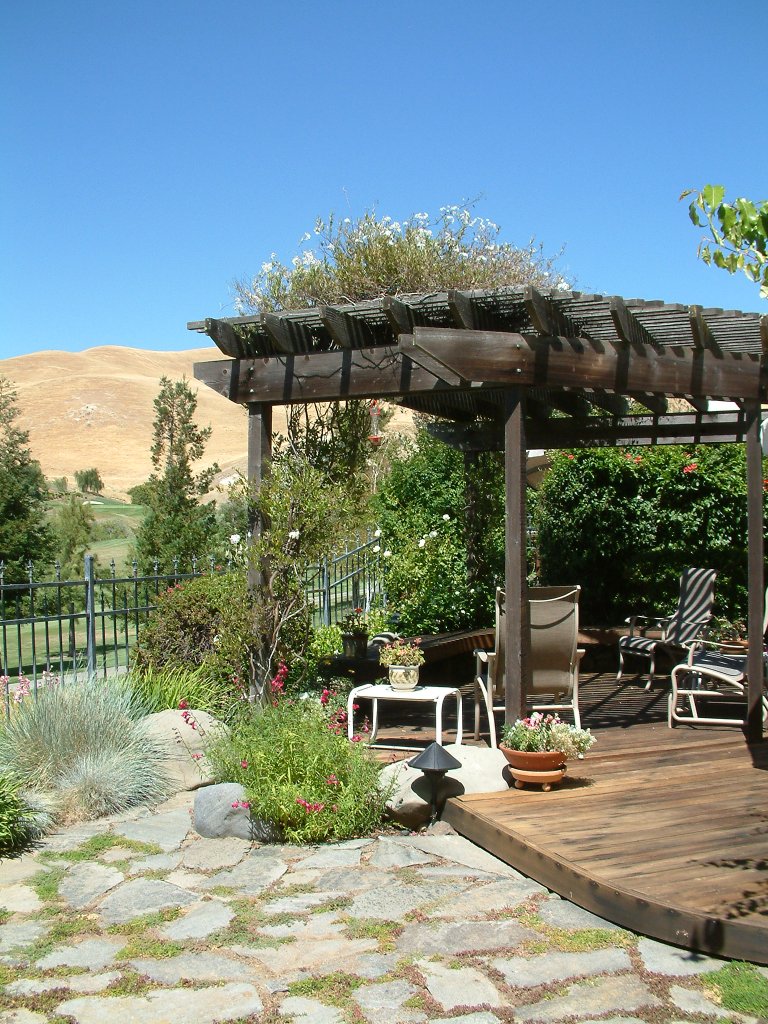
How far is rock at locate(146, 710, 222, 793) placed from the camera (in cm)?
582

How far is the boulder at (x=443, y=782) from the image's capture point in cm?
489

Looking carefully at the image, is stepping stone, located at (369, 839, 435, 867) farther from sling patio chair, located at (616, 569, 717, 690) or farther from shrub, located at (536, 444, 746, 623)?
shrub, located at (536, 444, 746, 623)

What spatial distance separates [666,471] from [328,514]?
518 centimetres

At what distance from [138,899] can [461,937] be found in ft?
4.73

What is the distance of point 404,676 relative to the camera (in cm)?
583

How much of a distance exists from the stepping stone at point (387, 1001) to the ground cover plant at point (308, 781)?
5.14 feet

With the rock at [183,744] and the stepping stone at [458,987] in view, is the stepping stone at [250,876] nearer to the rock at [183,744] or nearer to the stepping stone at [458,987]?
the stepping stone at [458,987]

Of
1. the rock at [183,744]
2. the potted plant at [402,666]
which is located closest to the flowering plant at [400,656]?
the potted plant at [402,666]

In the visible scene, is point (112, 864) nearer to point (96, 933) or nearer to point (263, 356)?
point (96, 933)

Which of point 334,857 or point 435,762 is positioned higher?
point 435,762

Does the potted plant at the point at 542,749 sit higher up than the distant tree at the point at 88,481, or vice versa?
the distant tree at the point at 88,481

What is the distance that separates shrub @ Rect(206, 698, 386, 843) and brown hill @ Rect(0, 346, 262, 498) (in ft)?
124

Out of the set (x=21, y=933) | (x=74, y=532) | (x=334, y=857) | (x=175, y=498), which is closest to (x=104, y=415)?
(x=74, y=532)

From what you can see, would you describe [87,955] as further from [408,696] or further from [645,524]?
[645,524]
